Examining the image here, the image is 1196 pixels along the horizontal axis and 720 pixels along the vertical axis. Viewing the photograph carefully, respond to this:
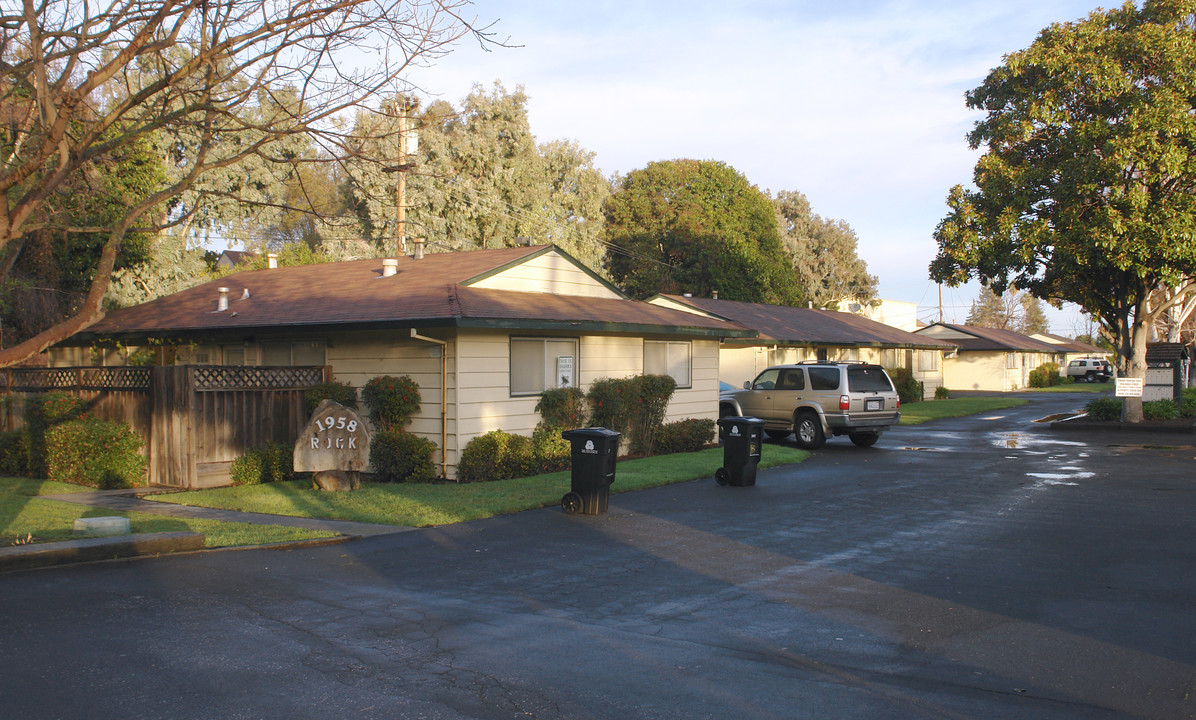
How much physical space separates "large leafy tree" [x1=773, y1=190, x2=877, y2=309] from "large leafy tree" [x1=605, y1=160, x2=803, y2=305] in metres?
10.8

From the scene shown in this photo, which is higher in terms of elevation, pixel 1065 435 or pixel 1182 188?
pixel 1182 188

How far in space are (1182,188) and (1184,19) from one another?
4.44 m

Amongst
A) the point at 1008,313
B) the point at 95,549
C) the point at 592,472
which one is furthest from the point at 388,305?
the point at 1008,313

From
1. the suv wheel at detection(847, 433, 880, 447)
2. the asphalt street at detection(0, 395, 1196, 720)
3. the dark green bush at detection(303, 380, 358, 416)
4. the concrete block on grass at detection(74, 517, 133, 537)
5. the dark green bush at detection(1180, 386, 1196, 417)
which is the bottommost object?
the asphalt street at detection(0, 395, 1196, 720)

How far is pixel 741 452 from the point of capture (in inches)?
575

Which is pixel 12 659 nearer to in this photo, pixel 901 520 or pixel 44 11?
pixel 44 11

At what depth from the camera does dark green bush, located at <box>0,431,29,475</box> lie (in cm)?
1612

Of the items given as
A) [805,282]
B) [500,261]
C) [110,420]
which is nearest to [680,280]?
[805,282]

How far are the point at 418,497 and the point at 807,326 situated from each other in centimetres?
2555

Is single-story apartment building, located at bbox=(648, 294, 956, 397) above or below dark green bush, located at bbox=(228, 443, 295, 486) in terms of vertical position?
above

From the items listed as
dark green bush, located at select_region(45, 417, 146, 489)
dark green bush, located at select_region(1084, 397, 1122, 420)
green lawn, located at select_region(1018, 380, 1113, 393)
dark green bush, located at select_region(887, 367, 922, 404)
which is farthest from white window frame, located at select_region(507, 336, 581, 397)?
green lawn, located at select_region(1018, 380, 1113, 393)

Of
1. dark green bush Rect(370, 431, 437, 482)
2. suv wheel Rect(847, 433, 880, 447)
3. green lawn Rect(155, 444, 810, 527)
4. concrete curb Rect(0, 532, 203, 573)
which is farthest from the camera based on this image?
suv wheel Rect(847, 433, 880, 447)

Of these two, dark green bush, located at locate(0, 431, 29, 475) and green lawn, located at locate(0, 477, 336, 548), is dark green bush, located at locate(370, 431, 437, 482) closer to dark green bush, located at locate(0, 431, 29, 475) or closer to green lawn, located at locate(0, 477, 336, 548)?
green lawn, located at locate(0, 477, 336, 548)

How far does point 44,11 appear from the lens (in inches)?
398
